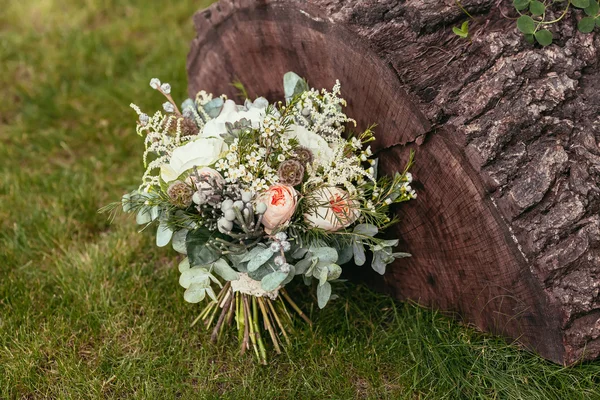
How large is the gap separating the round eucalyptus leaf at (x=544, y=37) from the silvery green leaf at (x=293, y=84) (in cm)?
71

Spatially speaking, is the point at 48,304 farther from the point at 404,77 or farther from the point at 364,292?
the point at 404,77

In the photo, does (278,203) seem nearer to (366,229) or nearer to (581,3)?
A: (366,229)

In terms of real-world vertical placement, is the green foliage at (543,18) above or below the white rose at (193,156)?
below

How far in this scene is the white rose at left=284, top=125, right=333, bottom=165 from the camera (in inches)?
78.2

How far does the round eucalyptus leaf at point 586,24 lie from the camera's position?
1.92 metres

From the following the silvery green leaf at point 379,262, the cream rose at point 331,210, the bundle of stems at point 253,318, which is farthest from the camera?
the bundle of stems at point 253,318

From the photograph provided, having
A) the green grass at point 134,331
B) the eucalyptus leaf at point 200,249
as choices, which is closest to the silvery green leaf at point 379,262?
the green grass at point 134,331

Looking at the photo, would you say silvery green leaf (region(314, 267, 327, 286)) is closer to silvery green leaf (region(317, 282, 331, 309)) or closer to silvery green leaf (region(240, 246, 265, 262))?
silvery green leaf (region(317, 282, 331, 309))

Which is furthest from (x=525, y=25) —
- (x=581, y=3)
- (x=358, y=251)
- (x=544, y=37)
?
(x=358, y=251)

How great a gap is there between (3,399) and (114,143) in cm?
161

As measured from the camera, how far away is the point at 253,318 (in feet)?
7.26

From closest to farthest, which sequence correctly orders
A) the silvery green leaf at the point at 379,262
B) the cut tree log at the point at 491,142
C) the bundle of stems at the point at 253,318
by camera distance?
the cut tree log at the point at 491,142, the silvery green leaf at the point at 379,262, the bundle of stems at the point at 253,318

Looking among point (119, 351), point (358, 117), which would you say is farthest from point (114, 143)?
point (358, 117)

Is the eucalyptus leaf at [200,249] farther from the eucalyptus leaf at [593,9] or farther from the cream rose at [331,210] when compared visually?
the eucalyptus leaf at [593,9]
